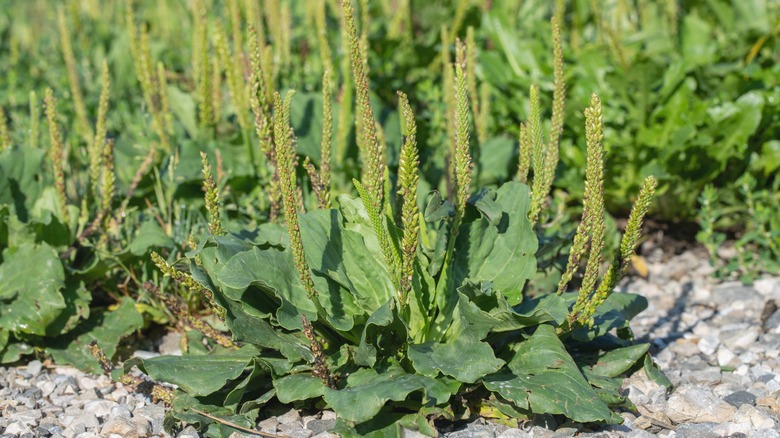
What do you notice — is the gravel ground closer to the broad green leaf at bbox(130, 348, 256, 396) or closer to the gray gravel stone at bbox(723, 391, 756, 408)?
the gray gravel stone at bbox(723, 391, 756, 408)

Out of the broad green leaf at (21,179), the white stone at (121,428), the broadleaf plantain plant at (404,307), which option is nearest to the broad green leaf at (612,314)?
the broadleaf plantain plant at (404,307)

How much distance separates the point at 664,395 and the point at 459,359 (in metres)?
0.81

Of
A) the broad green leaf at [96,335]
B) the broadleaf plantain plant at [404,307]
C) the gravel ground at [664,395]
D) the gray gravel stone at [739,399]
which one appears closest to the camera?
the broadleaf plantain plant at [404,307]

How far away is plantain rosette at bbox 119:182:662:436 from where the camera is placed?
2.63m

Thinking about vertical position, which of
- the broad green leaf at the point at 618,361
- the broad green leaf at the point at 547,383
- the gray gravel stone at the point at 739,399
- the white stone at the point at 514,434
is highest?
the broad green leaf at the point at 547,383

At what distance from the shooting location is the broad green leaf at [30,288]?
3.21 m

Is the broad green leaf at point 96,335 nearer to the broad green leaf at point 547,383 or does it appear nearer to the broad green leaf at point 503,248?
the broad green leaf at point 503,248

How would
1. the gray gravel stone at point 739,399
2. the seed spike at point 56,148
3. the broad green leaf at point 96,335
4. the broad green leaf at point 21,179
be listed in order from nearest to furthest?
1. the gray gravel stone at point 739,399
2. the broad green leaf at point 96,335
3. the seed spike at point 56,148
4. the broad green leaf at point 21,179

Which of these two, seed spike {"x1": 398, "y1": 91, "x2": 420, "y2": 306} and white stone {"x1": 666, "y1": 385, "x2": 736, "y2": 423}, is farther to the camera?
white stone {"x1": 666, "y1": 385, "x2": 736, "y2": 423}

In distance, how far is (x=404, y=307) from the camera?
275 cm

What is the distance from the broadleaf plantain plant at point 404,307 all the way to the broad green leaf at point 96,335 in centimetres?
51

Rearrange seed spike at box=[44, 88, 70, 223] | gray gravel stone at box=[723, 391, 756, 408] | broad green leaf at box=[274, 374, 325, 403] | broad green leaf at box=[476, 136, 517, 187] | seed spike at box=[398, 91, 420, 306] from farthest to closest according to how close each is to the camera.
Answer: broad green leaf at box=[476, 136, 517, 187] → seed spike at box=[44, 88, 70, 223] → gray gravel stone at box=[723, 391, 756, 408] → broad green leaf at box=[274, 374, 325, 403] → seed spike at box=[398, 91, 420, 306]

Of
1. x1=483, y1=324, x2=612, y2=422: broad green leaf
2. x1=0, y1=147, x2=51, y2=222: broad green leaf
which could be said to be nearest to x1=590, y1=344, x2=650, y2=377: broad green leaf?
x1=483, y1=324, x2=612, y2=422: broad green leaf

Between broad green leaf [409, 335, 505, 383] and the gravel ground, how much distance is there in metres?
0.22
